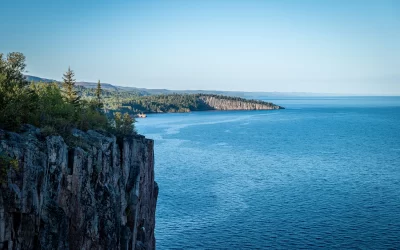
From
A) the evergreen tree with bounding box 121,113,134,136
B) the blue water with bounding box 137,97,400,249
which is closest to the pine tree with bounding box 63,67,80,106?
the evergreen tree with bounding box 121,113,134,136

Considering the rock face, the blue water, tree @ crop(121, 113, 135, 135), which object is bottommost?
the blue water

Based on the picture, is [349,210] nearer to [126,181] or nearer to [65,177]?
[126,181]

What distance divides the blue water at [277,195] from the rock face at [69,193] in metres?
19.7

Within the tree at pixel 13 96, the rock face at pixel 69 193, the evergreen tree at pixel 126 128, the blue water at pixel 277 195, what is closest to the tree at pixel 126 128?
the evergreen tree at pixel 126 128

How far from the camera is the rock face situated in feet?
62.7

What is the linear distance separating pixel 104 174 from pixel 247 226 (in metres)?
34.0

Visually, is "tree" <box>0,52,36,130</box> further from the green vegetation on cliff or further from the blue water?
the blue water

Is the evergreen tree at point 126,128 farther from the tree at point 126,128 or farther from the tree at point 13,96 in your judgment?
the tree at point 13,96

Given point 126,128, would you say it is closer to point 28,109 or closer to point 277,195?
point 28,109

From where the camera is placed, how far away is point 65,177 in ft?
81.1

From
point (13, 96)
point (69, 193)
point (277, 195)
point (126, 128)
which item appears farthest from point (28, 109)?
point (277, 195)

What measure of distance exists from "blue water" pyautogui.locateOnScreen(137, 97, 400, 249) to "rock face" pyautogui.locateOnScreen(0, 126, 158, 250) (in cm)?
1965

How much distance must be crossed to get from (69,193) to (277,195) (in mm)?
54804

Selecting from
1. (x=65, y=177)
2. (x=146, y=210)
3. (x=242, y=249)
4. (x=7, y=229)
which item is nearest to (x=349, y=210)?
(x=242, y=249)
